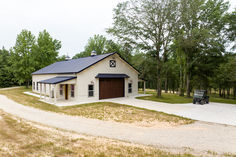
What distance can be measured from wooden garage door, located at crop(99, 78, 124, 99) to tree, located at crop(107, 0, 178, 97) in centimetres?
595

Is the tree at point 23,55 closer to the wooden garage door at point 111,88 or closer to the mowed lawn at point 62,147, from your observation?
the wooden garage door at point 111,88

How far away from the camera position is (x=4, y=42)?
213ft

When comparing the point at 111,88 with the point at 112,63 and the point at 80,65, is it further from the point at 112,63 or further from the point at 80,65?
the point at 80,65

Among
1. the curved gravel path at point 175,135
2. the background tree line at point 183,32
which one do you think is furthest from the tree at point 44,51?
the curved gravel path at point 175,135

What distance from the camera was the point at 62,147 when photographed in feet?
16.6

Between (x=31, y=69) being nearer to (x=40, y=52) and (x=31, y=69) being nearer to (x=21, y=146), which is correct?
(x=40, y=52)

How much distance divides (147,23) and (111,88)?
9.84 meters

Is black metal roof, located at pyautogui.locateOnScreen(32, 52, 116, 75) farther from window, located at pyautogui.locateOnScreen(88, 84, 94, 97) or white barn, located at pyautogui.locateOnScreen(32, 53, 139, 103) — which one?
window, located at pyautogui.locateOnScreen(88, 84, 94, 97)

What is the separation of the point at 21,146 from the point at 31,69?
30451 mm

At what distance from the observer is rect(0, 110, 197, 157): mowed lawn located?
15.3 ft

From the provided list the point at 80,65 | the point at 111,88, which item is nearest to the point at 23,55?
the point at 80,65

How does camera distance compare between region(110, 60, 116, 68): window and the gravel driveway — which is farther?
region(110, 60, 116, 68): window

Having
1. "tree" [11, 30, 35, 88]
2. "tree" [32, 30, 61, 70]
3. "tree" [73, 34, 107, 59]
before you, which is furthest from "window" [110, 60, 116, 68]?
"tree" [73, 34, 107, 59]

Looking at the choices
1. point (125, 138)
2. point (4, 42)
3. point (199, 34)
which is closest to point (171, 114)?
point (125, 138)
